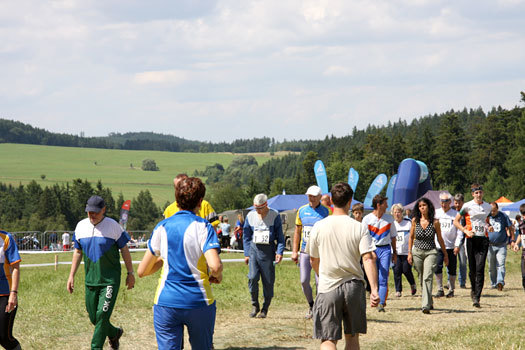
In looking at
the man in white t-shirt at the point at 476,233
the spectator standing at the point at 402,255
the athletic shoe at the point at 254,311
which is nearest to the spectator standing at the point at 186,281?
the athletic shoe at the point at 254,311

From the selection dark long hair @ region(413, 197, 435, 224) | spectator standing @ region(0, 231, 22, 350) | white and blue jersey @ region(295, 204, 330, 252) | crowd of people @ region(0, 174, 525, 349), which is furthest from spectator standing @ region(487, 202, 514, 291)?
spectator standing @ region(0, 231, 22, 350)

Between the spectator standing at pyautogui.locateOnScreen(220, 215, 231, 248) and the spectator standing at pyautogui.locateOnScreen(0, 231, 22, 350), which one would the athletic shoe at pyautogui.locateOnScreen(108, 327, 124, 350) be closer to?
the spectator standing at pyautogui.locateOnScreen(0, 231, 22, 350)

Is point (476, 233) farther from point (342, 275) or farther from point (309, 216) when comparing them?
point (342, 275)

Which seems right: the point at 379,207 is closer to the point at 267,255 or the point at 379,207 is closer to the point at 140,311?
the point at 267,255

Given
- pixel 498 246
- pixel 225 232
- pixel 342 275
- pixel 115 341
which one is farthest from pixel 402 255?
pixel 225 232

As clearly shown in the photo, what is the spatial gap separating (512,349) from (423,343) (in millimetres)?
1303

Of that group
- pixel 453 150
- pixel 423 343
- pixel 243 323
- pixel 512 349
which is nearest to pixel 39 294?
pixel 243 323

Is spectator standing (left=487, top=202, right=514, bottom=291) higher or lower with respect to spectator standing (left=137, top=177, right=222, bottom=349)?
lower

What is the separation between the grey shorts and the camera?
595 cm

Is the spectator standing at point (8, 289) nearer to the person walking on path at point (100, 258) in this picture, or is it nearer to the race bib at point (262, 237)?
the person walking on path at point (100, 258)

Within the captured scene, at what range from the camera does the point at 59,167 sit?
197 meters

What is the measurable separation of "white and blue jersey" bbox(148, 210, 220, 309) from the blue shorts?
0.14ft

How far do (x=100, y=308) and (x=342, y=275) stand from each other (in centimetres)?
282

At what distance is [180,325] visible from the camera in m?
4.87
